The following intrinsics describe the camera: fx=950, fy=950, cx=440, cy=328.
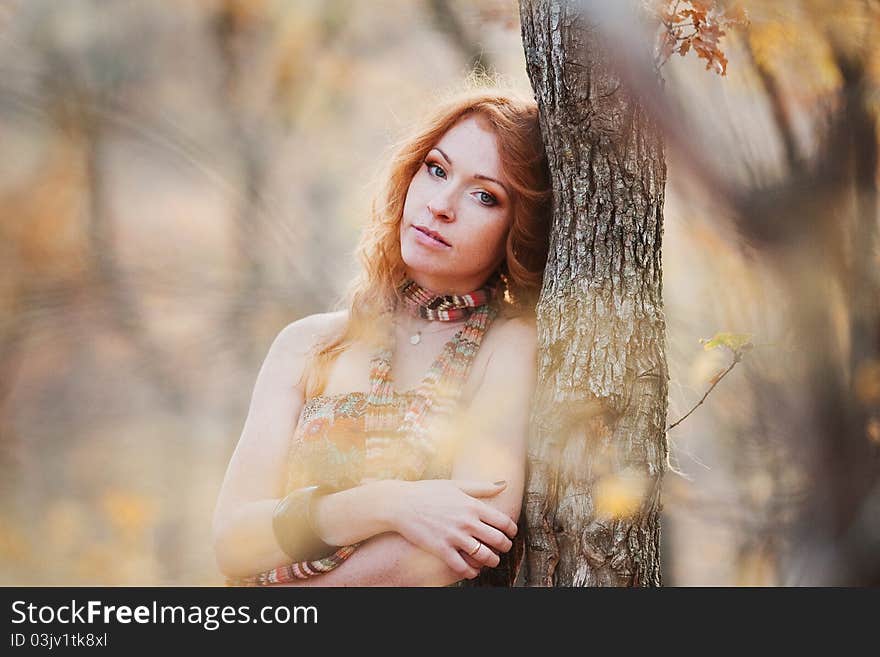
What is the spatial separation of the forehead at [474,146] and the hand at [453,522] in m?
0.66

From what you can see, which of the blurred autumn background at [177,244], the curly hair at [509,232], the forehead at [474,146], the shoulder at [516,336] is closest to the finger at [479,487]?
the shoulder at [516,336]

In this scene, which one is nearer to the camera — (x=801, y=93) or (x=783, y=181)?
(x=783, y=181)

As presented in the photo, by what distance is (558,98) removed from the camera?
1.93 metres

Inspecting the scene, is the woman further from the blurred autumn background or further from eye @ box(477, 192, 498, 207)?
the blurred autumn background

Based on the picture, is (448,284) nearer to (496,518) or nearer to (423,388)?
(423,388)

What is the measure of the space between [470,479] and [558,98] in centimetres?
79

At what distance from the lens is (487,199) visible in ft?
6.64

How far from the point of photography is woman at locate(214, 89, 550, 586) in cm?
182

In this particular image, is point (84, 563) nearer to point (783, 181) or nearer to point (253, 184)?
point (253, 184)

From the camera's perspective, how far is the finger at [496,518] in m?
1.80

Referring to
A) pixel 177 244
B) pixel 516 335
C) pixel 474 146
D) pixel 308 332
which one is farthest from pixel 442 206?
pixel 177 244

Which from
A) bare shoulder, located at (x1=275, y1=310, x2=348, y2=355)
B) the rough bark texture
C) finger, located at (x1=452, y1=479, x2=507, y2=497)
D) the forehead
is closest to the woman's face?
the forehead
